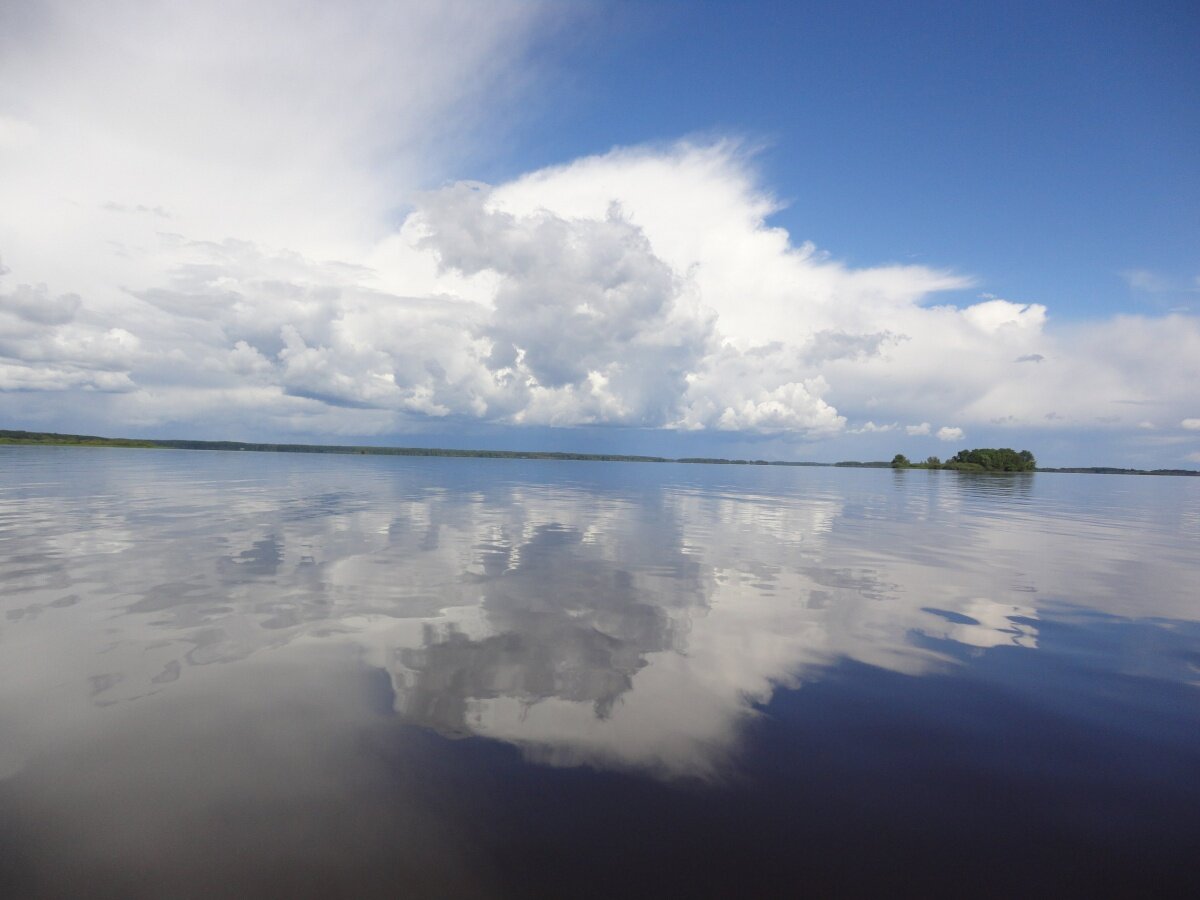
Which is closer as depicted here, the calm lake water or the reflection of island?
the calm lake water

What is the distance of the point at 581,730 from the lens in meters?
10.4

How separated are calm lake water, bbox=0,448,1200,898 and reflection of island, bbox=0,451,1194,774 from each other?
0.13 m

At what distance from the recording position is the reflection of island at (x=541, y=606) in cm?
1155

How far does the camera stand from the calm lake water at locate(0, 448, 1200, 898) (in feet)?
23.6

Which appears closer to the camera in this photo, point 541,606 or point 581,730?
point 581,730

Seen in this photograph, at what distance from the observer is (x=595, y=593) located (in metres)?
20.1

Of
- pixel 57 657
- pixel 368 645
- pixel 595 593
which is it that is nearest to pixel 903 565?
pixel 595 593

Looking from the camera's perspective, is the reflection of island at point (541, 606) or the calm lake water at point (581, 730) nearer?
the calm lake water at point (581, 730)

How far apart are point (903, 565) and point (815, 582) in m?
7.26

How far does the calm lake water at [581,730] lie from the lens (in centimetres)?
718

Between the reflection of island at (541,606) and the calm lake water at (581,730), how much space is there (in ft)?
0.42

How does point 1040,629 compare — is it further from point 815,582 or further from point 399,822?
point 399,822

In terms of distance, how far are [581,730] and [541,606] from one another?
8005mm

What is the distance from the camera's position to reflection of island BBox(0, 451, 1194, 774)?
11547mm
